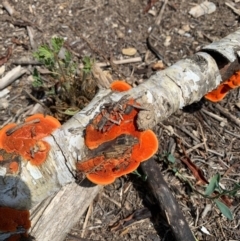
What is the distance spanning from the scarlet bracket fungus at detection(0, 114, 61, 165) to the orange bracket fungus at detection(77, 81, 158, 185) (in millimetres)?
283

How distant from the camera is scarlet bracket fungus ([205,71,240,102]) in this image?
3582 mm

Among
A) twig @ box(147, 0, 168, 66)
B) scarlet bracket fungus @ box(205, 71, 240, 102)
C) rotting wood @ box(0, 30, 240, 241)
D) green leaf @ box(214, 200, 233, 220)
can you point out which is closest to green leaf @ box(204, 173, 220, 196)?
green leaf @ box(214, 200, 233, 220)

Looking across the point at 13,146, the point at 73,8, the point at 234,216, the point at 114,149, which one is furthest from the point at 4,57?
the point at 234,216

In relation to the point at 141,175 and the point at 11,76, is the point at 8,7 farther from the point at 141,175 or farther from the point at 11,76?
the point at 141,175

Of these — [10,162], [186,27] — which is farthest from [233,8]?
[10,162]

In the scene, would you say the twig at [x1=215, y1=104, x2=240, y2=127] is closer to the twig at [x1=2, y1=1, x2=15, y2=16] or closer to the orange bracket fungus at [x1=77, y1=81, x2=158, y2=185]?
the orange bracket fungus at [x1=77, y1=81, x2=158, y2=185]

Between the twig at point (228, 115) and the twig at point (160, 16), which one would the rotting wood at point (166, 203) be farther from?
the twig at point (160, 16)

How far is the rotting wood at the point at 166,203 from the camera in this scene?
3223 mm

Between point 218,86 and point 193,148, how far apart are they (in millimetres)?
572

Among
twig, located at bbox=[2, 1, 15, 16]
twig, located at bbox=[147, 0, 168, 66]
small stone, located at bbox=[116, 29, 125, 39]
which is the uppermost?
twig, located at bbox=[2, 1, 15, 16]

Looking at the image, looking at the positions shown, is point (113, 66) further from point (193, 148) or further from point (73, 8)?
point (193, 148)

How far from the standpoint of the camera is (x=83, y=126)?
305 centimetres

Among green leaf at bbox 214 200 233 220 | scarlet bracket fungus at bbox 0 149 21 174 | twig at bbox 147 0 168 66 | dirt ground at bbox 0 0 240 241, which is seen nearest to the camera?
scarlet bracket fungus at bbox 0 149 21 174

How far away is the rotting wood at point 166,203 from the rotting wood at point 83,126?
431 millimetres
